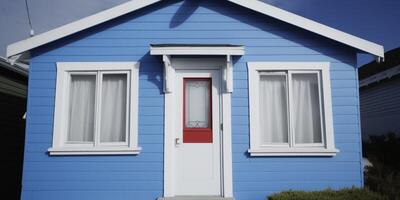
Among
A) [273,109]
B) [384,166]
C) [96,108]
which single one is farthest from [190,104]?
[384,166]

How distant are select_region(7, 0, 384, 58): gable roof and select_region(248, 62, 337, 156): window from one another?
57cm

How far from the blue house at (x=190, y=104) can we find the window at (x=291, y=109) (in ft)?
0.06

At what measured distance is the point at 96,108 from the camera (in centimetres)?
563

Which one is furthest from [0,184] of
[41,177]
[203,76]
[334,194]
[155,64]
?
[334,194]

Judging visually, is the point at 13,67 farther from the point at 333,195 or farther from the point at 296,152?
the point at 333,195

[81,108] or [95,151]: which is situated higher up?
[81,108]

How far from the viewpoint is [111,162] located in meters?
5.52

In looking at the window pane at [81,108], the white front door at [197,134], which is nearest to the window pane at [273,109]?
the white front door at [197,134]

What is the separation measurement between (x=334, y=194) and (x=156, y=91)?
3.26m

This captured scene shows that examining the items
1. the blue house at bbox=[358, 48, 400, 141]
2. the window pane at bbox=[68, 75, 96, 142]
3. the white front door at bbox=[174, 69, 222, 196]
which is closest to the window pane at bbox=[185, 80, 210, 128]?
the white front door at bbox=[174, 69, 222, 196]

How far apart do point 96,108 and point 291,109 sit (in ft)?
11.0

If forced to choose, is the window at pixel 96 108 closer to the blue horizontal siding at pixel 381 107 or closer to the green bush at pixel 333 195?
the green bush at pixel 333 195

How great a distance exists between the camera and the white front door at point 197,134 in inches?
218

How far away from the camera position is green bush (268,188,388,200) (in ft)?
15.7
